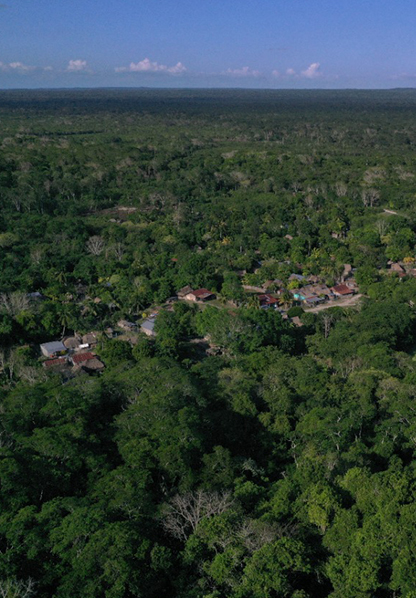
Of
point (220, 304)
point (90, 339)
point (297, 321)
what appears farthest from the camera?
point (220, 304)

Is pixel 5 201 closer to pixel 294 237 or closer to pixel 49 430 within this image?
pixel 294 237

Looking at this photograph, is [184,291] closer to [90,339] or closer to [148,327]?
[148,327]

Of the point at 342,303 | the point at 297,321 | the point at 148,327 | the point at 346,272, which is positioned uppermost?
the point at 346,272

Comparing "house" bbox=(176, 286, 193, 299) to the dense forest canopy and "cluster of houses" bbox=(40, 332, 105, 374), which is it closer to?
the dense forest canopy

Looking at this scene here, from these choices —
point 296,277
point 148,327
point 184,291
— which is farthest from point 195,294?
point 296,277

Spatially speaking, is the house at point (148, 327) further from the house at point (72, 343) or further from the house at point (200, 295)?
the house at point (200, 295)

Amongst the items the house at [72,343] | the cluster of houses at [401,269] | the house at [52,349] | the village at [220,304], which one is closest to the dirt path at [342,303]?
the village at [220,304]

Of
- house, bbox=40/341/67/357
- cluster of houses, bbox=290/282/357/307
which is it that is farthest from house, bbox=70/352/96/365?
cluster of houses, bbox=290/282/357/307
